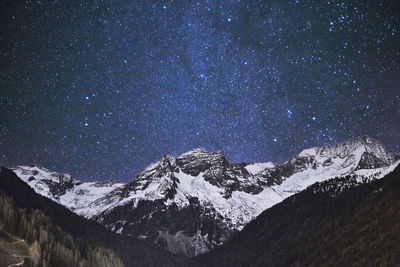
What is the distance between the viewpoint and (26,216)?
174375mm

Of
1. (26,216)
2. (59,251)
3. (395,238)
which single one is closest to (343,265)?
(395,238)

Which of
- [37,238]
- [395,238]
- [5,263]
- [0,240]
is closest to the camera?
[5,263]

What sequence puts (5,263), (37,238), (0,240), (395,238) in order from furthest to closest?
1. (395,238)
2. (37,238)
3. (0,240)
4. (5,263)

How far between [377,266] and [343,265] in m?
23.6

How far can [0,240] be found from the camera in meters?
152

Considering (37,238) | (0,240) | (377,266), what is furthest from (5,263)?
(377,266)

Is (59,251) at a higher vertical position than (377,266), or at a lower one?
higher

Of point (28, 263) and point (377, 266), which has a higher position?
point (28, 263)

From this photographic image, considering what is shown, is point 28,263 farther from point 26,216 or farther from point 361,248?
point 361,248

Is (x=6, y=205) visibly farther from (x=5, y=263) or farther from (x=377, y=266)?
(x=377, y=266)

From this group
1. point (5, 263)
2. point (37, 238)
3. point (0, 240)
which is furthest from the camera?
point (37, 238)

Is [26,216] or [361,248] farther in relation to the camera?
[361,248]

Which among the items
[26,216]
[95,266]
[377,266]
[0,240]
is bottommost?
[377,266]

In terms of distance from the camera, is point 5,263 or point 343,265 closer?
point 5,263
